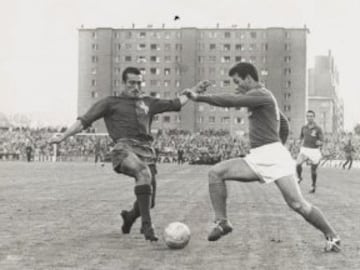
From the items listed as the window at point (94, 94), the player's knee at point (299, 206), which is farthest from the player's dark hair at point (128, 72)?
the window at point (94, 94)

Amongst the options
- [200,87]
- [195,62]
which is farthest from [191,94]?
[195,62]

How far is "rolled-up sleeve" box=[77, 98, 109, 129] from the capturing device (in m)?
10.1

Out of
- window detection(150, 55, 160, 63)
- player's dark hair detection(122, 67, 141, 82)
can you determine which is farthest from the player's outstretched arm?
window detection(150, 55, 160, 63)

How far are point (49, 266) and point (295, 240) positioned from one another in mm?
3833

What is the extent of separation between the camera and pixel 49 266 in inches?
298

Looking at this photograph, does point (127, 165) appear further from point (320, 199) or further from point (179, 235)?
point (320, 199)

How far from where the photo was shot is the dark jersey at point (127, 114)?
33.2ft

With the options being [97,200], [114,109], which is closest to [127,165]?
[114,109]

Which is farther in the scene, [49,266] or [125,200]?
[125,200]

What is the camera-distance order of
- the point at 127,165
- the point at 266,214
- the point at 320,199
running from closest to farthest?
1. the point at 127,165
2. the point at 266,214
3. the point at 320,199

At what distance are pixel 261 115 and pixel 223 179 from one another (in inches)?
37.2

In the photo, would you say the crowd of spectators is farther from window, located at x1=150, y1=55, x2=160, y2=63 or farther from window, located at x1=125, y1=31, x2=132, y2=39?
window, located at x1=125, y1=31, x2=132, y2=39

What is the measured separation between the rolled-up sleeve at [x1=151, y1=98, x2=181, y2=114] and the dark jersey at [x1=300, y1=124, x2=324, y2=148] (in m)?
12.3

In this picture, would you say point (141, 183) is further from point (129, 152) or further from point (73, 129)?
point (73, 129)
